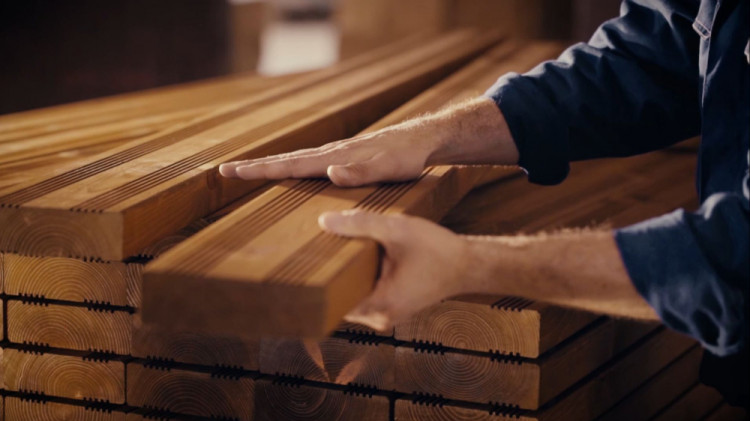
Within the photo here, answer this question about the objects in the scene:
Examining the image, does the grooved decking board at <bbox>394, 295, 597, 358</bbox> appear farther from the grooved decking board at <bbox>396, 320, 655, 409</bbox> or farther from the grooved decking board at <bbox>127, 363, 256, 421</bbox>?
the grooved decking board at <bbox>127, 363, 256, 421</bbox>

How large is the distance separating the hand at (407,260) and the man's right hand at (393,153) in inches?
13.5

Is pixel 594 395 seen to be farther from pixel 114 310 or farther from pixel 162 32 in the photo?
pixel 162 32

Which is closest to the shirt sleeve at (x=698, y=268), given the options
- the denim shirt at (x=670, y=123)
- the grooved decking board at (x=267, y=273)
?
the denim shirt at (x=670, y=123)

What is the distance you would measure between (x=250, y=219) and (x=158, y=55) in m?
4.34

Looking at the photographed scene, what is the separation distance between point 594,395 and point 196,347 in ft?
3.08

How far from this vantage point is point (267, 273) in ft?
4.51

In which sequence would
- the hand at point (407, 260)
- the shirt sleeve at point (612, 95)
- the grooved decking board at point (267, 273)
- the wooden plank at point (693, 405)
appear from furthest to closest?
the wooden plank at point (693, 405), the shirt sleeve at point (612, 95), the hand at point (407, 260), the grooved decking board at point (267, 273)

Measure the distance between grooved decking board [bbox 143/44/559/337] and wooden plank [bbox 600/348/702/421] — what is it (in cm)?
94

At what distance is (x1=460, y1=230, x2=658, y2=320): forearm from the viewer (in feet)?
5.16

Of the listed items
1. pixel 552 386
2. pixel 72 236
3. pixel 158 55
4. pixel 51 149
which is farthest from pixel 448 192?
pixel 158 55

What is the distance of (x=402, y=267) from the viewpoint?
1530 mm

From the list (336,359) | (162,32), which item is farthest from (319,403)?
(162,32)

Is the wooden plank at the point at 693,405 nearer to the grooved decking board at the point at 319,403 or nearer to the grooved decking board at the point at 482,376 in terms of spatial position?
the grooved decking board at the point at 482,376

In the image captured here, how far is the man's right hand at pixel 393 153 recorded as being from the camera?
1.92 metres
